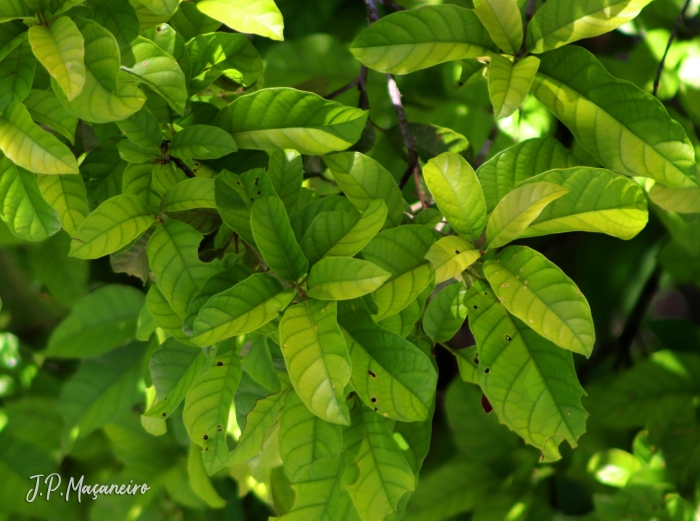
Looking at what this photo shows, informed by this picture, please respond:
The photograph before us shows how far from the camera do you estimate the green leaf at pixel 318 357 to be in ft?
1.47

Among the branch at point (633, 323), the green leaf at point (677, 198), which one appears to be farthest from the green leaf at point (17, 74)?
the branch at point (633, 323)

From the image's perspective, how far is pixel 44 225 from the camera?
540 millimetres

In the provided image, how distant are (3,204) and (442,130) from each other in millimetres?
464

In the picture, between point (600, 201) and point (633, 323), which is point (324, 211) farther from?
point (633, 323)

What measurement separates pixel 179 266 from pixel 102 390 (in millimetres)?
686

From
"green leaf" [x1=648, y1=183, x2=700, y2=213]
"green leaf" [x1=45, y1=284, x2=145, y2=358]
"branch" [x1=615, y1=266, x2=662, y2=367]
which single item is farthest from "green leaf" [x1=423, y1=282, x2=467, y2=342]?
"branch" [x1=615, y1=266, x2=662, y2=367]

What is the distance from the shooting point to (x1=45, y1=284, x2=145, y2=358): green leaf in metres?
1.10

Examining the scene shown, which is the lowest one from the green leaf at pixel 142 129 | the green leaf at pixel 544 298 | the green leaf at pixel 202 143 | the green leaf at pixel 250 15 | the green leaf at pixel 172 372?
the green leaf at pixel 172 372

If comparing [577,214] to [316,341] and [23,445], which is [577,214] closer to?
[316,341]

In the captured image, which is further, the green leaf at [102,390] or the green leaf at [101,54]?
the green leaf at [102,390]

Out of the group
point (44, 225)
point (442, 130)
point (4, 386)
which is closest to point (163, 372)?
point (44, 225)

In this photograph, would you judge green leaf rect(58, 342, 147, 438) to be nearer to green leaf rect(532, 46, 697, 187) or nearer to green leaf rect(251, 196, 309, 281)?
green leaf rect(251, 196, 309, 281)

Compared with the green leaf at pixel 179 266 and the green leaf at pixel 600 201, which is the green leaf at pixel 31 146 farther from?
the green leaf at pixel 600 201

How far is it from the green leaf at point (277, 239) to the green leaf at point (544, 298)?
15cm
